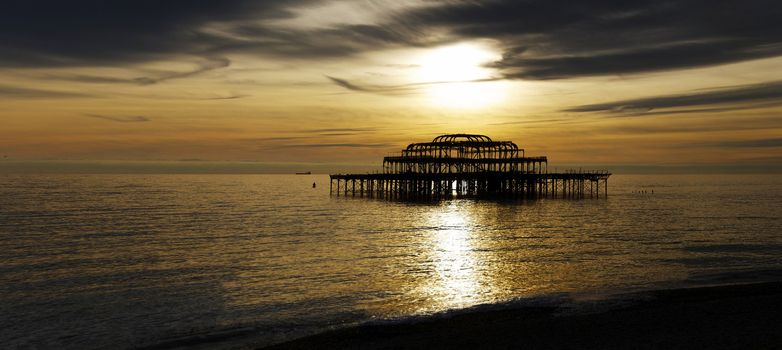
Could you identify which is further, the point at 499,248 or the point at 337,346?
the point at 499,248

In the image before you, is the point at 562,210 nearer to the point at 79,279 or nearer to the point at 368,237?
the point at 368,237

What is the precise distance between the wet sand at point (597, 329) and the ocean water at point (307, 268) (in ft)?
6.09

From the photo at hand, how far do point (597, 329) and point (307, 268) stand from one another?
15238 millimetres

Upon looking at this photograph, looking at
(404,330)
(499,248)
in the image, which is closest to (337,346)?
(404,330)

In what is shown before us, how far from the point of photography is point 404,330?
17.1 meters

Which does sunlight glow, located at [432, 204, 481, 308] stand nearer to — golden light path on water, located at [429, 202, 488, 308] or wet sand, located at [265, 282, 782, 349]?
golden light path on water, located at [429, 202, 488, 308]

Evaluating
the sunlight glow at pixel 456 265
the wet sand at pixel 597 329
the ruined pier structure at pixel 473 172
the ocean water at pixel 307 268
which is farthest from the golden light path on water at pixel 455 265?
the ruined pier structure at pixel 473 172

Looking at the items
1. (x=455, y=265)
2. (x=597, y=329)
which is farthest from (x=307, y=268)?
(x=597, y=329)

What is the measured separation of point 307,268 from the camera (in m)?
28.2

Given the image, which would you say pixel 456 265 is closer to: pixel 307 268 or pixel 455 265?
pixel 455 265

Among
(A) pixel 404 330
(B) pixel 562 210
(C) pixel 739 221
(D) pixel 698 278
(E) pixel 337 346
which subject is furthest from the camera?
(B) pixel 562 210

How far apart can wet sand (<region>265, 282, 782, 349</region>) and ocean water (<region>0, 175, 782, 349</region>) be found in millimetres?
1857

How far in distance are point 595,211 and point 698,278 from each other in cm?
4086

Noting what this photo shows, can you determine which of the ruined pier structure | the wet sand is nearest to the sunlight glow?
the wet sand
